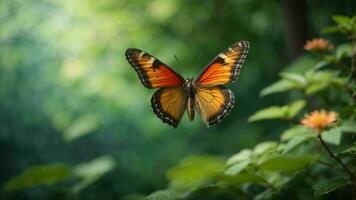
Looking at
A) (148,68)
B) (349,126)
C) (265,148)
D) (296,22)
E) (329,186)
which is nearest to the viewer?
(329,186)

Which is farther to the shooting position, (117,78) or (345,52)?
(117,78)

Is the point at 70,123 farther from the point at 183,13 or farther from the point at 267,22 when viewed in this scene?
the point at 267,22

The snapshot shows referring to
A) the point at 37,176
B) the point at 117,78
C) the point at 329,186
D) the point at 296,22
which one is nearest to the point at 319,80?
the point at 329,186

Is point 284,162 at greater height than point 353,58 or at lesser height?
lesser

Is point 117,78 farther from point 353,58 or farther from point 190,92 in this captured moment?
point 353,58

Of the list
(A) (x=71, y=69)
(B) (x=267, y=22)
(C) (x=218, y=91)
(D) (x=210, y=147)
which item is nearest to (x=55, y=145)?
(A) (x=71, y=69)

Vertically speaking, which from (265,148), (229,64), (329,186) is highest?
(229,64)

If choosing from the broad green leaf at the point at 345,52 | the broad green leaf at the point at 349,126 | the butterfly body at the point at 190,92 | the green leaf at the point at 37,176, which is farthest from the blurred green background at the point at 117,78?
the broad green leaf at the point at 349,126
